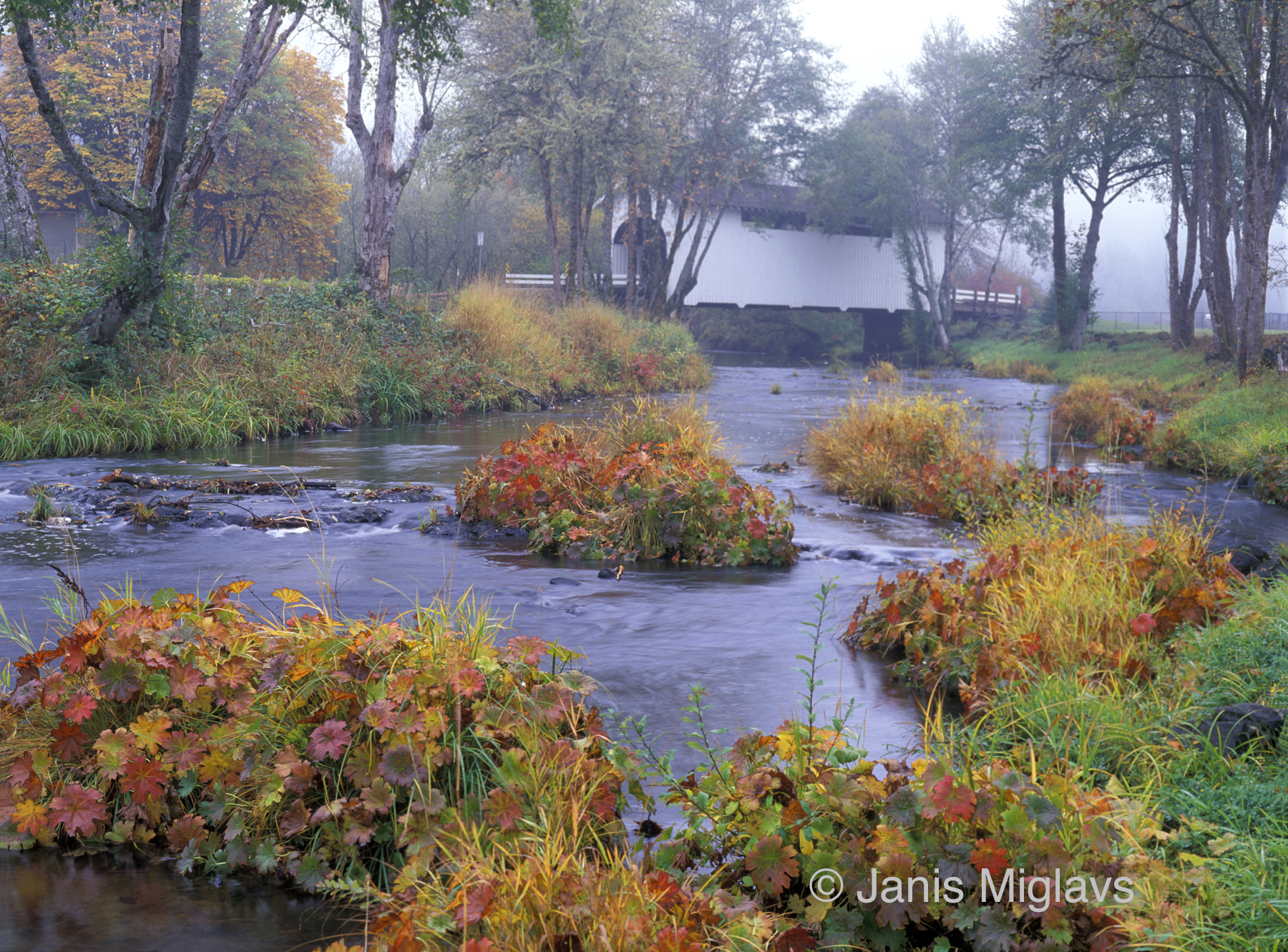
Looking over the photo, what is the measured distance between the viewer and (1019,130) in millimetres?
38125

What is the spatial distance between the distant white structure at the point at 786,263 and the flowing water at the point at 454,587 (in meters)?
32.0

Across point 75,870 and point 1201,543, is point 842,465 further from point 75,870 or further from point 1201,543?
point 75,870

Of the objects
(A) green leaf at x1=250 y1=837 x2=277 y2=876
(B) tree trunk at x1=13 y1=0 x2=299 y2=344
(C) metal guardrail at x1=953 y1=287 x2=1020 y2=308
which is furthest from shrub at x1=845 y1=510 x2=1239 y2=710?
(C) metal guardrail at x1=953 y1=287 x2=1020 y2=308

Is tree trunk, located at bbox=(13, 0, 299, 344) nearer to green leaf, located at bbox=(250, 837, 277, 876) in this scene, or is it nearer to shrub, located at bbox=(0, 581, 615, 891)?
shrub, located at bbox=(0, 581, 615, 891)

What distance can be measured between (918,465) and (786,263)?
3733 cm

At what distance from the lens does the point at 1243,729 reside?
3521 mm

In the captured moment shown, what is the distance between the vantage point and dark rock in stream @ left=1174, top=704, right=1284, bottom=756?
3465mm

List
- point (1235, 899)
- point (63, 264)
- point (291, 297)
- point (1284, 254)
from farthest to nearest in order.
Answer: point (1284, 254), point (291, 297), point (63, 264), point (1235, 899)

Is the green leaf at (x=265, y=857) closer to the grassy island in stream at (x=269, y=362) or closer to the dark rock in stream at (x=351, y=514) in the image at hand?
the dark rock in stream at (x=351, y=514)

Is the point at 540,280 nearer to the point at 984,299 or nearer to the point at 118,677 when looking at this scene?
the point at 984,299

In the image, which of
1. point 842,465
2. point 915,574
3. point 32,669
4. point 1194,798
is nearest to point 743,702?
point 915,574

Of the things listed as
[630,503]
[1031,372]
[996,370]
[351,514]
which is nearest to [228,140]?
[996,370]

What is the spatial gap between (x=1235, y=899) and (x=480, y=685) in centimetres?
219

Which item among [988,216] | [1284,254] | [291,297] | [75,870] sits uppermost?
[988,216]
